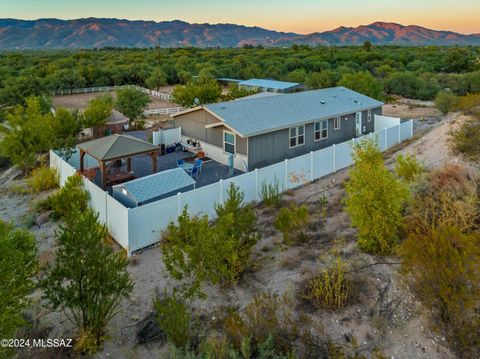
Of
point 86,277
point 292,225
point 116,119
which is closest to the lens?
point 86,277

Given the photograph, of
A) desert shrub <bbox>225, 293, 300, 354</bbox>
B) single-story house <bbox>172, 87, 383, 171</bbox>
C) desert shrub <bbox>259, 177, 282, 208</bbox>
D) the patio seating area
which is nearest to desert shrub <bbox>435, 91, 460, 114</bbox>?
single-story house <bbox>172, 87, 383, 171</bbox>

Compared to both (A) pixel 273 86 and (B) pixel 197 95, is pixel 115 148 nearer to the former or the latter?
(B) pixel 197 95

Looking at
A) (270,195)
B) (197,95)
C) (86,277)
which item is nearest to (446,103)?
(197,95)

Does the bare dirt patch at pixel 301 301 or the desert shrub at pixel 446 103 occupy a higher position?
the desert shrub at pixel 446 103

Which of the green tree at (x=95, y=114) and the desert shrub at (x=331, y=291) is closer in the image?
the desert shrub at (x=331, y=291)

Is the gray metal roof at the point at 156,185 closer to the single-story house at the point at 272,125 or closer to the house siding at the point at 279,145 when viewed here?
the single-story house at the point at 272,125

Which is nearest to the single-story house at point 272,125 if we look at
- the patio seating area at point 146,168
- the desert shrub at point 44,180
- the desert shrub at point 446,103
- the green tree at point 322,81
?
the patio seating area at point 146,168

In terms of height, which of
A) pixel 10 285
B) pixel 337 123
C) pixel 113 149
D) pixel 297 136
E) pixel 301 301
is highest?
pixel 337 123
